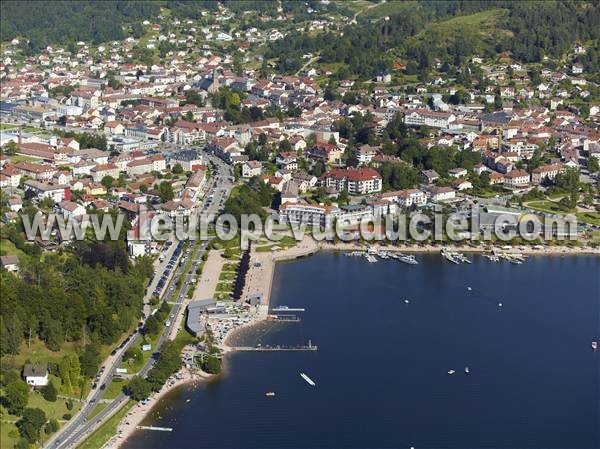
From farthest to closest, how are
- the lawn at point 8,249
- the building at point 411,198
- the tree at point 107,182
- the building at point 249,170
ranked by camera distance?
the building at point 249,170, the tree at point 107,182, the building at point 411,198, the lawn at point 8,249

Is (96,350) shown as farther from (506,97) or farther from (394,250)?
(506,97)

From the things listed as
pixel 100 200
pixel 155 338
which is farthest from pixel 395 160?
pixel 155 338

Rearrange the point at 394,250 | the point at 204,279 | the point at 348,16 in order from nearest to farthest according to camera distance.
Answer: the point at 204,279, the point at 394,250, the point at 348,16

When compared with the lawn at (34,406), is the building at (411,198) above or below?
above

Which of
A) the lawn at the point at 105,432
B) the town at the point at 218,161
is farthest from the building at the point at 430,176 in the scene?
the lawn at the point at 105,432

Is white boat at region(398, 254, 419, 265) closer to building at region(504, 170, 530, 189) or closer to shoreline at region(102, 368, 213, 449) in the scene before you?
building at region(504, 170, 530, 189)

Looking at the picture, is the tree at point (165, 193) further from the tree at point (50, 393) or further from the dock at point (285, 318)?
the tree at point (50, 393)
